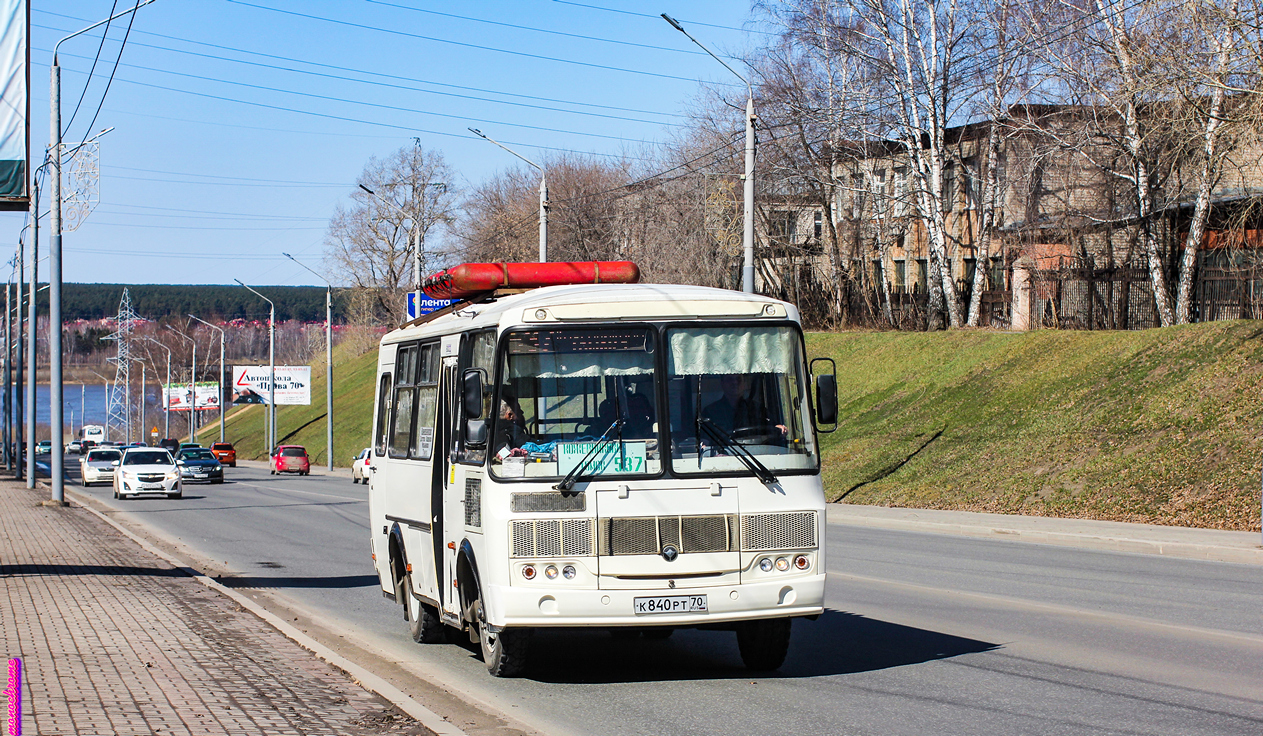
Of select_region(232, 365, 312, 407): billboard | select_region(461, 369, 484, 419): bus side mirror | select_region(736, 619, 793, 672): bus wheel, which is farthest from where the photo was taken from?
select_region(232, 365, 312, 407): billboard

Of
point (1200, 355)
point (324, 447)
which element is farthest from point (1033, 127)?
point (324, 447)

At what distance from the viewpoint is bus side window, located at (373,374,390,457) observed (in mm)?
12125

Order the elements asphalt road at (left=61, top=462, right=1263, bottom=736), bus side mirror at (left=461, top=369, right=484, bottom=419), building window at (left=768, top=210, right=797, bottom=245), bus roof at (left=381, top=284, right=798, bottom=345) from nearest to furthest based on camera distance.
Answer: asphalt road at (left=61, top=462, right=1263, bottom=736)
bus side mirror at (left=461, top=369, right=484, bottom=419)
bus roof at (left=381, top=284, right=798, bottom=345)
building window at (left=768, top=210, right=797, bottom=245)

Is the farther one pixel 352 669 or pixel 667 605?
Result: pixel 352 669

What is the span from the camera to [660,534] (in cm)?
843

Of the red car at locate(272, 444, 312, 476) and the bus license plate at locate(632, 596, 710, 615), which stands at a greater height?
the bus license plate at locate(632, 596, 710, 615)

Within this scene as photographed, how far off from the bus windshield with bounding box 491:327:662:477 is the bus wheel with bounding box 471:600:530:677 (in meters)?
1.15

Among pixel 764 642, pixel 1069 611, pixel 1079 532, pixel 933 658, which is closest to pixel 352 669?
pixel 764 642

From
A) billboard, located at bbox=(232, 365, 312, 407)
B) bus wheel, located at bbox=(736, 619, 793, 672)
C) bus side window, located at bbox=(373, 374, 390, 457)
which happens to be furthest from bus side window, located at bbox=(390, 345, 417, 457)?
billboard, located at bbox=(232, 365, 312, 407)

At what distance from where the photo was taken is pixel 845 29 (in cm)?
4012

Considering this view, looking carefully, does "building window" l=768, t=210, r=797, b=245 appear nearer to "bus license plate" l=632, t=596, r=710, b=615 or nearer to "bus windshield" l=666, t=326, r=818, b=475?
"bus windshield" l=666, t=326, r=818, b=475

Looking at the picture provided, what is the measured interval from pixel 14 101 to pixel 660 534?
13.5m

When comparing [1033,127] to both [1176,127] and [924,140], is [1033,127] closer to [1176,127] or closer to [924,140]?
[1176,127]

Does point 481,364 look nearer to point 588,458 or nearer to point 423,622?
point 588,458
